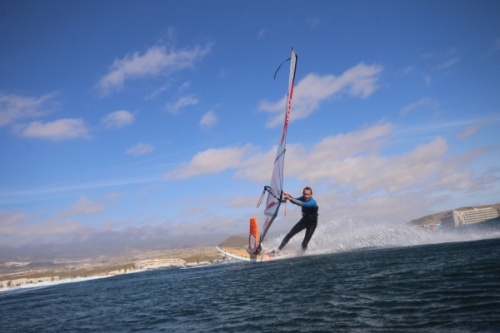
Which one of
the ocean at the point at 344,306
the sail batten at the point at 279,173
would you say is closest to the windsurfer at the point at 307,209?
the sail batten at the point at 279,173

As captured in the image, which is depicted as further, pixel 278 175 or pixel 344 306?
pixel 278 175

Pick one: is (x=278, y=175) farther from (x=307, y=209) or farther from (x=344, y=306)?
(x=344, y=306)

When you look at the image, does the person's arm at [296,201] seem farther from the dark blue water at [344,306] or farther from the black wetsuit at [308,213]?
the dark blue water at [344,306]

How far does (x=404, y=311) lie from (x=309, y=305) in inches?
95.4

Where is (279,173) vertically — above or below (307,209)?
above

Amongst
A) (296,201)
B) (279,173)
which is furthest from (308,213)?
(279,173)

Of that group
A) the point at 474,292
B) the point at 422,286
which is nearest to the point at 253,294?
the point at 422,286

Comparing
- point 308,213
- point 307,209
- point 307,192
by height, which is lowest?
point 308,213

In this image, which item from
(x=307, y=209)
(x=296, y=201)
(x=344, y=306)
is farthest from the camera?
(x=307, y=209)

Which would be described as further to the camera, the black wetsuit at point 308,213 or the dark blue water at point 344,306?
Result: the black wetsuit at point 308,213

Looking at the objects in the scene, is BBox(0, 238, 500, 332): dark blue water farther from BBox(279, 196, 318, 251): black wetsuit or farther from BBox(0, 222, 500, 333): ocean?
BBox(279, 196, 318, 251): black wetsuit

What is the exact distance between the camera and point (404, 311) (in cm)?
649

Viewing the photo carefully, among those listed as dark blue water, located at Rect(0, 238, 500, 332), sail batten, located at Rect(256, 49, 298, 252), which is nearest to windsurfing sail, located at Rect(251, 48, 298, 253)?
sail batten, located at Rect(256, 49, 298, 252)

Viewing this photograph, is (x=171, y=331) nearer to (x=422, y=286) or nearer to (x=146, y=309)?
(x=146, y=309)
